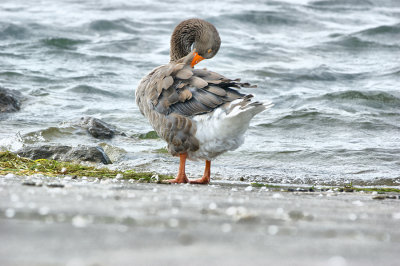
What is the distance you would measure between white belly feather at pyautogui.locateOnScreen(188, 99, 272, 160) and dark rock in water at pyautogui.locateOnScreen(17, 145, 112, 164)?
2.76 m

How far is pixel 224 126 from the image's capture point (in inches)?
250

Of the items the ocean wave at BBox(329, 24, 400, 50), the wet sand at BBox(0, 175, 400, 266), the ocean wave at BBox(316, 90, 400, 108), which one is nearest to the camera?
the wet sand at BBox(0, 175, 400, 266)

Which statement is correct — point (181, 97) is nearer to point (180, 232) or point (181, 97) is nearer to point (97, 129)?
point (180, 232)

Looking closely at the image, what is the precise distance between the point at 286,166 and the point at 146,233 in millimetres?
7349

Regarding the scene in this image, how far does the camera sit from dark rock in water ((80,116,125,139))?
451 inches

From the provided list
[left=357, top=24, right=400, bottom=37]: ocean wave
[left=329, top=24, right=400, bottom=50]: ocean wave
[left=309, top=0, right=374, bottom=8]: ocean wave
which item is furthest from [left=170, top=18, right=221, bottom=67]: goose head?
[left=309, top=0, right=374, bottom=8]: ocean wave

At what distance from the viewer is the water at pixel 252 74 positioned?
10.1 metres

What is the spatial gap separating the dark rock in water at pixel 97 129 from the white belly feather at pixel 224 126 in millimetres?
5032

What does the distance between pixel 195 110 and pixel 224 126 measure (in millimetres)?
438

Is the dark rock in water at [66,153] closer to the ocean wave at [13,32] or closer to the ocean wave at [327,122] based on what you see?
the ocean wave at [327,122]

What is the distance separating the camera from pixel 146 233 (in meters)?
2.50

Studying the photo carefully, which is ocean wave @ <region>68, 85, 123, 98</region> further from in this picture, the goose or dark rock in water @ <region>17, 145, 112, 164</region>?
the goose

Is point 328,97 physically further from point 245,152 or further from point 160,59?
point 160,59

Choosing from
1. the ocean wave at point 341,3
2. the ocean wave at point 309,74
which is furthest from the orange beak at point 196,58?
the ocean wave at point 341,3
